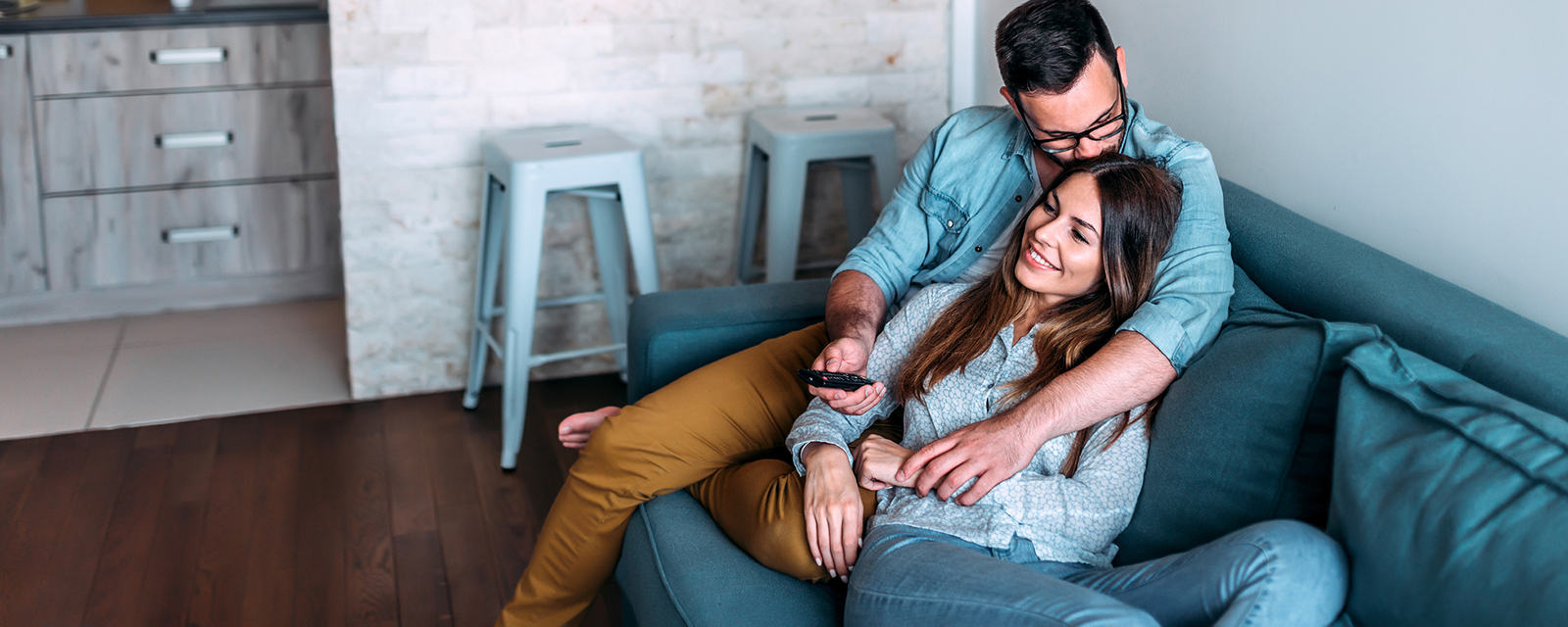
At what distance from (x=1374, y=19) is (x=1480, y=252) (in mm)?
350

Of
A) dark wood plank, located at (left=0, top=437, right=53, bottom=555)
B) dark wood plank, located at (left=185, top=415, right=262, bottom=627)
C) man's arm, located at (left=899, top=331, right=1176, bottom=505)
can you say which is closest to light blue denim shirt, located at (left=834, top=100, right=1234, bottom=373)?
man's arm, located at (left=899, top=331, right=1176, bottom=505)

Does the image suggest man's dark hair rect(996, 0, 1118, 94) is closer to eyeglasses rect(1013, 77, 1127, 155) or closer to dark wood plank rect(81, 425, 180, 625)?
eyeglasses rect(1013, 77, 1127, 155)

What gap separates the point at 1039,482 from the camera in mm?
1378

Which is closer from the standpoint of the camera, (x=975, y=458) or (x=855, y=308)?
(x=975, y=458)

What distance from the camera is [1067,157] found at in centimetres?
164

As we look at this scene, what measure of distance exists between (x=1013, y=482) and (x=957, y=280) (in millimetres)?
514

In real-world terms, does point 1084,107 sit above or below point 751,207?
above

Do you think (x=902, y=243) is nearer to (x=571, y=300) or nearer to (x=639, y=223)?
(x=639, y=223)

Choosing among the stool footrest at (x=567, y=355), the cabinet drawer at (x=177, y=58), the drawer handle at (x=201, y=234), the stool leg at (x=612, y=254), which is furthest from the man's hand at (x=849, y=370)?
the drawer handle at (x=201, y=234)

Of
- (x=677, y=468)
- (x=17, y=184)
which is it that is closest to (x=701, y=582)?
(x=677, y=468)

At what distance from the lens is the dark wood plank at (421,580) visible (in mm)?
1991

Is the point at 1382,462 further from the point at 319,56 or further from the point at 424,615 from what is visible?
the point at 319,56

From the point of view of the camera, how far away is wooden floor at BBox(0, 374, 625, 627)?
2.02 m

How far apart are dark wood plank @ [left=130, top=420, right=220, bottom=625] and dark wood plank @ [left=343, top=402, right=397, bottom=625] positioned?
0.28 metres
